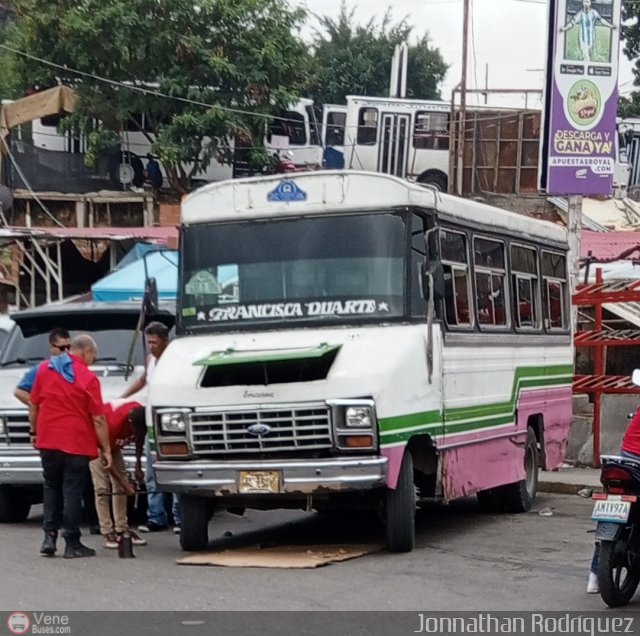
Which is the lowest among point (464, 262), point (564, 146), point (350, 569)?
point (350, 569)

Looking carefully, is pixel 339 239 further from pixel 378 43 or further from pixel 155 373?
pixel 378 43

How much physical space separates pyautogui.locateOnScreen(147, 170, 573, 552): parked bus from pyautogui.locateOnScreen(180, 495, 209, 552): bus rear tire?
0.04 feet

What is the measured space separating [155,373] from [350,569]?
2.16 metres

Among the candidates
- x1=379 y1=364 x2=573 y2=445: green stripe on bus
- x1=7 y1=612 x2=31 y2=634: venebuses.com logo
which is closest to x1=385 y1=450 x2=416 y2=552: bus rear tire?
x1=379 y1=364 x2=573 y2=445: green stripe on bus

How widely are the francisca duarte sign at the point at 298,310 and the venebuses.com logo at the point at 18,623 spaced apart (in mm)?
3651

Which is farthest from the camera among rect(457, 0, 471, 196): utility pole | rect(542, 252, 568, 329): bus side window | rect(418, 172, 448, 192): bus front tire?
rect(418, 172, 448, 192): bus front tire

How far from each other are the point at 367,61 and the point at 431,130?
1727cm

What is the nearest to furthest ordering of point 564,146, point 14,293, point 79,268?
point 564,146 < point 14,293 < point 79,268

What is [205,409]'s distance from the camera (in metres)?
10.3

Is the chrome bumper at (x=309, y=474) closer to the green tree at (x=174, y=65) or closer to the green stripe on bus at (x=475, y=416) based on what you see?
the green stripe on bus at (x=475, y=416)

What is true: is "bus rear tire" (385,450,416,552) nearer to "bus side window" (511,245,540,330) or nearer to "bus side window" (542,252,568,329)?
"bus side window" (511,245,540,330)

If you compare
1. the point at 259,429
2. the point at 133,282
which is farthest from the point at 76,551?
the point at 133,282

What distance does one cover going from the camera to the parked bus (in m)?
10.1

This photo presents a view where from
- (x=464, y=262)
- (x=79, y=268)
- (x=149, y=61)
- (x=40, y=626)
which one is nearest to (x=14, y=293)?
(x=79, y=268)
